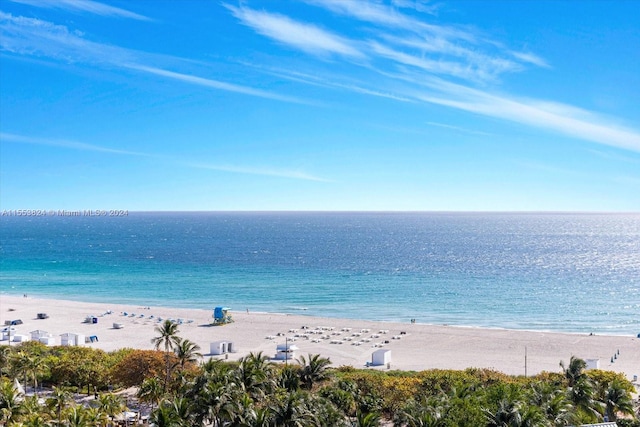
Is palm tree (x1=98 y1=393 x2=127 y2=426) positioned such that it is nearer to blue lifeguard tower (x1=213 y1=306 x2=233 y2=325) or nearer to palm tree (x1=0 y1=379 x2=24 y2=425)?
palm tree (x1=0 y1=379 x2=24 y2=425)

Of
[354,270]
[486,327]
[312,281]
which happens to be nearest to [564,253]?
[354,270]

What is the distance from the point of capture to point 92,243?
18325 centimetres

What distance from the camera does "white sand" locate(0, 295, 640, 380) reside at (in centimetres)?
4778

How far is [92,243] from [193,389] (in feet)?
569

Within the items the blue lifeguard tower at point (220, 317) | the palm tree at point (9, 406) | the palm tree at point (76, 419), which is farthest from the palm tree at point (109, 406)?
the blue lifeguard tower at point (220, 317)

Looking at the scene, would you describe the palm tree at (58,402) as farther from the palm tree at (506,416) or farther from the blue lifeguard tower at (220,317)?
the blue lifeguard tower at (220,317)

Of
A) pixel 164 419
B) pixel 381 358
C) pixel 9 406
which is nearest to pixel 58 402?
pixel 9 406

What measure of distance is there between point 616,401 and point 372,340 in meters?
29.4

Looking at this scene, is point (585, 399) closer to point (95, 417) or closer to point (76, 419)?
point (95, 417)

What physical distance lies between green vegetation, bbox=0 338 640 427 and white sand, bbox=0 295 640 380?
1239 cm

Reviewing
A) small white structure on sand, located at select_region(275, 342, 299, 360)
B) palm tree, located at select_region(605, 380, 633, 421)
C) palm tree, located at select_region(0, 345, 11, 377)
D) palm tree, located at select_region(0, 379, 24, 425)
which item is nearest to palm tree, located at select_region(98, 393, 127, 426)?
palm tree, located at select_region(0, 379, 24, 425)

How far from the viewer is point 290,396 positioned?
22594 millimetres

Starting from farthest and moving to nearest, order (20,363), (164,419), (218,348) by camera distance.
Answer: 1. (218,348)
2. (20,363)
3. (164,419)

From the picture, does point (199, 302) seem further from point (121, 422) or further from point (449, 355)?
point (121, 422)
